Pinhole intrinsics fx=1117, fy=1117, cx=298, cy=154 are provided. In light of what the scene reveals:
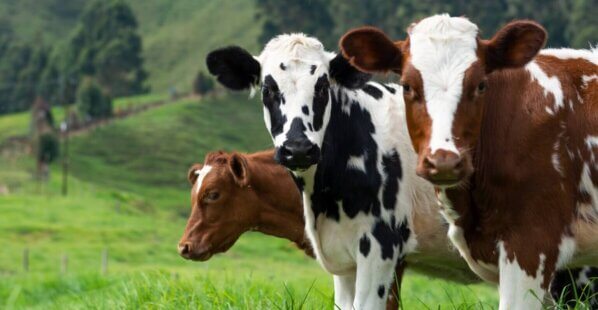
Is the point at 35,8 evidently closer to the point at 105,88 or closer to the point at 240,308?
the point at 105,88

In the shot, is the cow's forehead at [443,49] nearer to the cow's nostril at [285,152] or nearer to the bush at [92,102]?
the cow's nostril at [285,152]

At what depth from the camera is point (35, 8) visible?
19812cm

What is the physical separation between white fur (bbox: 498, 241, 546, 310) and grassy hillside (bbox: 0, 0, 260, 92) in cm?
13475

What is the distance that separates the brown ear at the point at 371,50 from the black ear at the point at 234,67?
1.74 metres

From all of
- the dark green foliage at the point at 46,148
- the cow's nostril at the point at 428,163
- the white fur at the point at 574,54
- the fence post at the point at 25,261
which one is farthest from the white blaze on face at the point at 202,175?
the dark green foliage at the point at 46,148

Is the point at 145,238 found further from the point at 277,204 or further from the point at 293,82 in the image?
the point at 293,82

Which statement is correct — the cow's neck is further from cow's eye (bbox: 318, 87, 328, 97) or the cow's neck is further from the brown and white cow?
cow's eye (bbox: 318, 87, 328, 97)

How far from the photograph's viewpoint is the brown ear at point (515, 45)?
7141 millimetres

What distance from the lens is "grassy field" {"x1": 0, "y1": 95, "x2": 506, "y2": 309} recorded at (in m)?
10.9

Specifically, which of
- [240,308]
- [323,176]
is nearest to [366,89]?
[323,176]

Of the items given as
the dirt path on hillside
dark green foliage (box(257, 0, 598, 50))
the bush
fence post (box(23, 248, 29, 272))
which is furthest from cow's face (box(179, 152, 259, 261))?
the bush

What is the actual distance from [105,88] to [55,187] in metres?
48.5

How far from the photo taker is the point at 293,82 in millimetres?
8781

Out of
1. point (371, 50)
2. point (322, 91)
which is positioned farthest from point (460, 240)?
point (322, 91)
